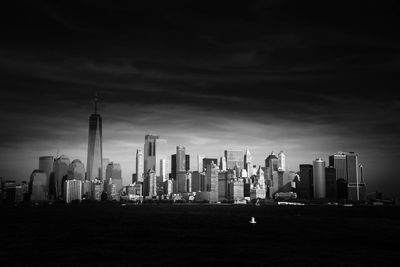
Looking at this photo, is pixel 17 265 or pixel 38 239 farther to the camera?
pixel 38 239

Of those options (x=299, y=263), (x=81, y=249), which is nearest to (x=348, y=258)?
(x=299, y=263)

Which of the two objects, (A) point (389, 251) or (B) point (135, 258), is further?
(A) point (389, 251)

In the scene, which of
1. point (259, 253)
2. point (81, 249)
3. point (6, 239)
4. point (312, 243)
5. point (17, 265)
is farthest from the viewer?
point (6, 239)

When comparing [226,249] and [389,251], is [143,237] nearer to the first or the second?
[226,249]

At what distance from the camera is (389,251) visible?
92.3m

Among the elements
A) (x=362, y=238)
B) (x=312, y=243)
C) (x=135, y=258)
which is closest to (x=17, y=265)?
(x=135, y=258)

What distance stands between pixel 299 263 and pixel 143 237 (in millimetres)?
53936

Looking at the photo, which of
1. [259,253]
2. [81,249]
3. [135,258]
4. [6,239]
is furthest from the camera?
[6,239]

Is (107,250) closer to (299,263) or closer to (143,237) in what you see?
(143,237)

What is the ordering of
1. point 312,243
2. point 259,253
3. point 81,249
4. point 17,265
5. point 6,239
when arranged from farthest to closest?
point 6,239 → point 312,243 → point 81,249 → point 259,253 → point 17,265

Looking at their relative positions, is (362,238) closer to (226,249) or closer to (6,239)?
(226,249)

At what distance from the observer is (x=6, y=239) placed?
115 metres

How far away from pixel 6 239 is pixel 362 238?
88936 millimetres

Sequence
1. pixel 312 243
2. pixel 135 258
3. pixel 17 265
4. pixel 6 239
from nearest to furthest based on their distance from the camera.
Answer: pixel 17 265, pixel 135 258, pixel 312 243, pixel 6 239
